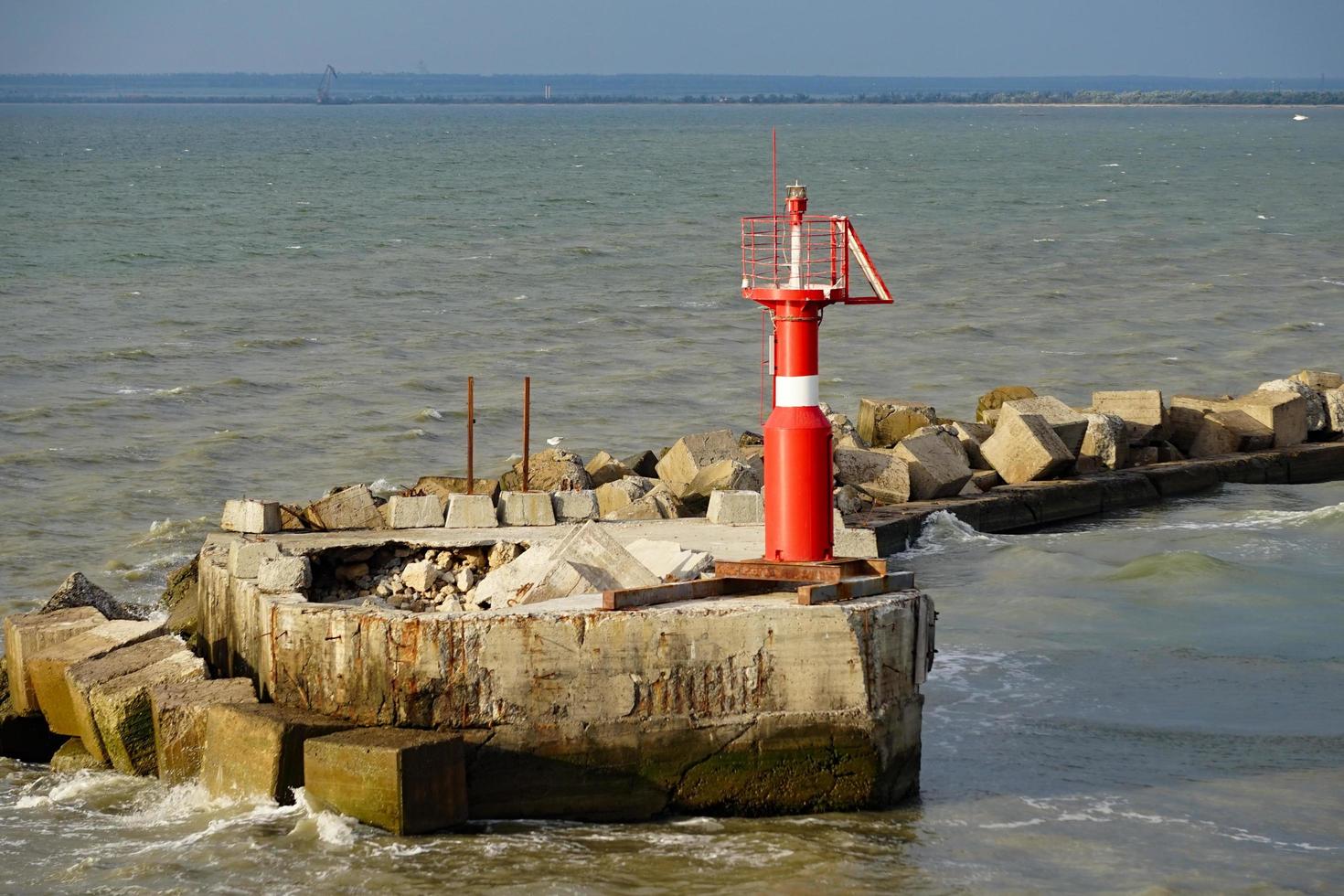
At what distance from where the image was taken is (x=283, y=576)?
30.6ft

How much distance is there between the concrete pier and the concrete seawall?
17.9 feet

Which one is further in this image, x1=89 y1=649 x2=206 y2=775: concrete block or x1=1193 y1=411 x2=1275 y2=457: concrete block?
x1=1193 y1=411 x2=1275 y2=457: concrete block

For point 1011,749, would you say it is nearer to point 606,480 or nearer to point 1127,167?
point 606,480

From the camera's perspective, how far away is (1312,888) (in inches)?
313

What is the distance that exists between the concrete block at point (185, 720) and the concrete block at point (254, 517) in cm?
172

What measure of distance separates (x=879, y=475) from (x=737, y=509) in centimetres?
457

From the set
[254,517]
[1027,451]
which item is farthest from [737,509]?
[1027,451]

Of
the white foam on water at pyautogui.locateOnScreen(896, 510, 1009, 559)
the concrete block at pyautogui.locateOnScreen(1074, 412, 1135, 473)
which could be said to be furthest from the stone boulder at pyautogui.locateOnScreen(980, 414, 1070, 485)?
the white foam on water at pyautogui.locateOnScreen(896, 510, 1009, 559)

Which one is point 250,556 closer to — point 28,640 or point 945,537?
point 28,640

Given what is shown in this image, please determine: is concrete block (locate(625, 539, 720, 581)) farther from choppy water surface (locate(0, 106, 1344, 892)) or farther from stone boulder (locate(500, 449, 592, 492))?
stone boulder (locate(500, 449, 592, 492))

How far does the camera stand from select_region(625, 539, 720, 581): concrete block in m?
9.27

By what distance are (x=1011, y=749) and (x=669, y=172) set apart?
68.6 metres

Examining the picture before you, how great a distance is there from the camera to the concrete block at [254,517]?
1075cm

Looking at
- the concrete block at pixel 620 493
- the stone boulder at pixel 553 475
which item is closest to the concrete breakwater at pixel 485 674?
the concrete block at pixel 620 493
